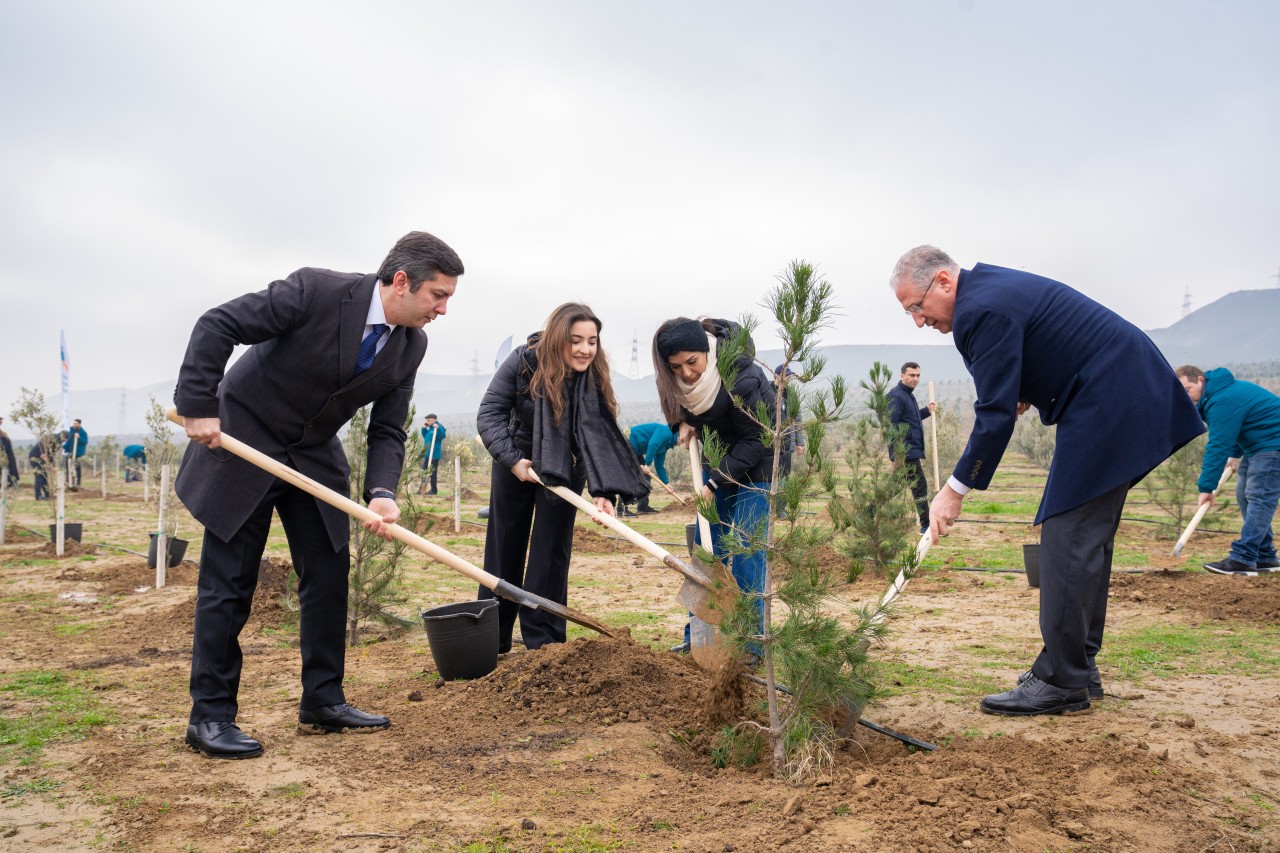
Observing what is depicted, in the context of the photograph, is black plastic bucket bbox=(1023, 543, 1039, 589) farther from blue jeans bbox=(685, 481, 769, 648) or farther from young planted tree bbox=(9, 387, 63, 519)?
young planted tree bbox=(9, 387, 63, 519)

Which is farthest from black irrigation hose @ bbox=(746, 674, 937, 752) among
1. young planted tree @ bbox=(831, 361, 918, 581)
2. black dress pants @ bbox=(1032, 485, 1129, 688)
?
young planted tree @ bbox=(831, 361, 918, 581)

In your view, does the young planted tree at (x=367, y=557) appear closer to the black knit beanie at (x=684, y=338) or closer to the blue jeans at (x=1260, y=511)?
the black knit beanie at (x=684, y=338)

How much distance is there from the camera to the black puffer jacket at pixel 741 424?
4043 mm

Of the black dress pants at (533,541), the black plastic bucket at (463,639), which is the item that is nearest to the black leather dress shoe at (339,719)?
the black plastic bucket at (463,639)

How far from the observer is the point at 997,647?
5.18 m

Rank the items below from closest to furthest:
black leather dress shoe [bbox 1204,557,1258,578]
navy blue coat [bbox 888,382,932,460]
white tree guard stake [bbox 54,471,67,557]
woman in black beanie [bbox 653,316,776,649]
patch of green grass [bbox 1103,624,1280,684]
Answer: woman in black beanie [bbox 653,316,776,649], patch of green grass [bbox 1103,624,1280,684], black leather dress shoe [bbox 1204,557,1258,578], white tree guard stake [bbox 54,471,67,557], navy blue coat [bbox 888,382,932,460]

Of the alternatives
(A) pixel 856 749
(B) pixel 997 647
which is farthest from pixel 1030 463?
(A) pixel 856 749

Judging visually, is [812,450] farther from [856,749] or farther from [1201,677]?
[1201,677]

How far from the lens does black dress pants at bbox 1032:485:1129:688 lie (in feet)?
12.1

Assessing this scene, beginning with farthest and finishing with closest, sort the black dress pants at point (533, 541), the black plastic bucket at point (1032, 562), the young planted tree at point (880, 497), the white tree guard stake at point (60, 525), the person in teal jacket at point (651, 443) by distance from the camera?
the person in teal jacket at point (651, 443) → the white tree guard stake at point (60, 525) → the young planted tree at point (880, 497) → the black plastic bucket at point (1032, 562) → the black dress pants at point (533, 541)

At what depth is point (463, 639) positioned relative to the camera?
422 centimetres

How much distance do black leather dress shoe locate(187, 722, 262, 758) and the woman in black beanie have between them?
2195mm

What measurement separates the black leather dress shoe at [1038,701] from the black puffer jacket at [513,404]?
8.55 ft

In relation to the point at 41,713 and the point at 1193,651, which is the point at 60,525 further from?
the point at 1193,651
